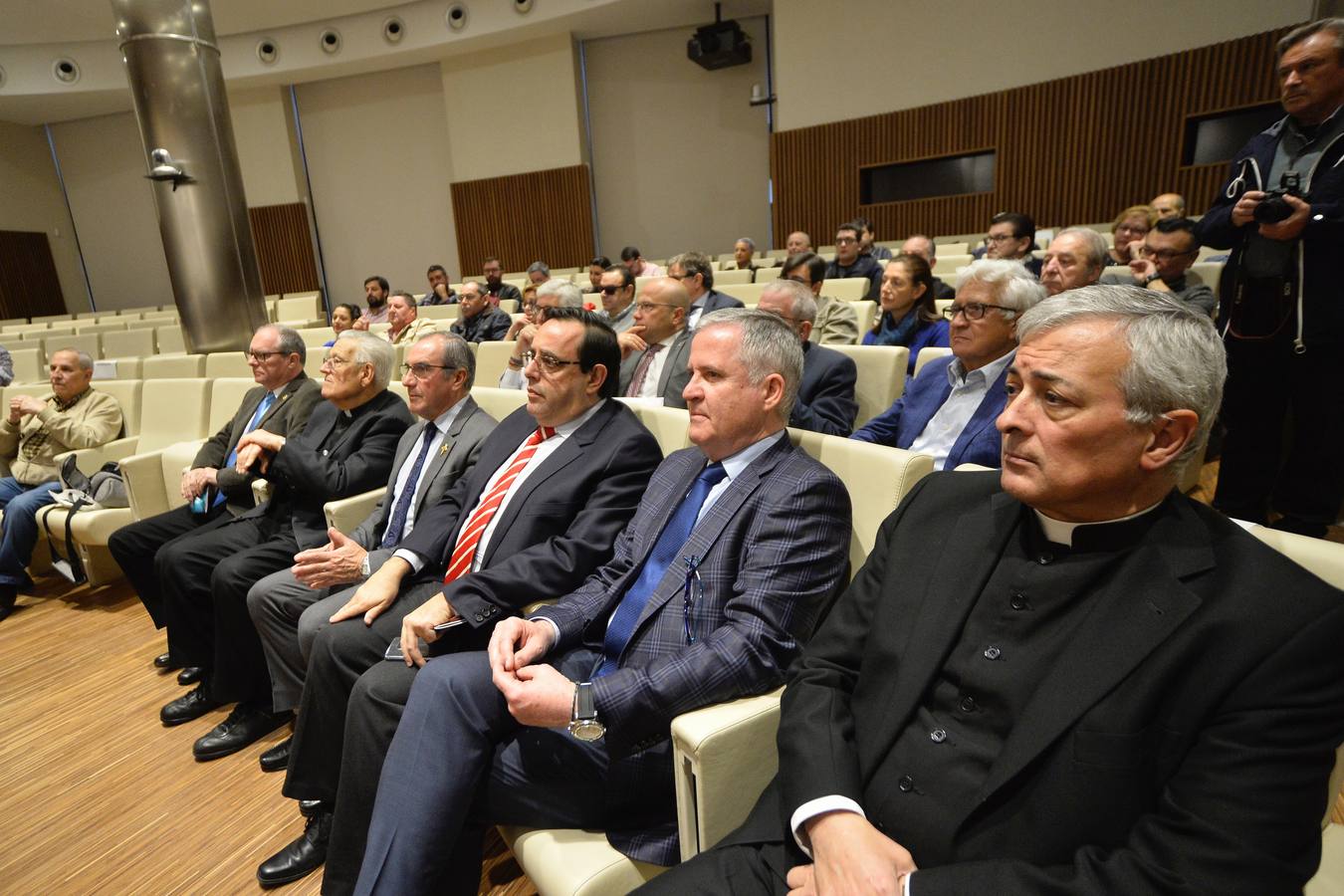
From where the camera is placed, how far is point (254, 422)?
2986 mm

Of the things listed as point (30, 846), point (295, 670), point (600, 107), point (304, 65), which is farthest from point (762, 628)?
point (304, 65)

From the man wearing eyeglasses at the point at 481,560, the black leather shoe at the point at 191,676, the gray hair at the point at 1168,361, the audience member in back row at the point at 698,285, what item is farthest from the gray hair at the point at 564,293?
the gray hair at the point at 1168,361

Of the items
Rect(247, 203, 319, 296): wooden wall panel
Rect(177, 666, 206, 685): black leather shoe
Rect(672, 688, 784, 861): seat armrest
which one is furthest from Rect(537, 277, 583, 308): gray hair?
Rect(247, 203, 319, 296): wooden wall panel

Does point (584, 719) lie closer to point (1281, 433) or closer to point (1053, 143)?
point (1281, 433)

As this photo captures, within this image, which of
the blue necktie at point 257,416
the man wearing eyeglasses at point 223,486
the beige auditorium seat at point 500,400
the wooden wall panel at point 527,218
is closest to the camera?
the beige auditorium seat at point 500,400

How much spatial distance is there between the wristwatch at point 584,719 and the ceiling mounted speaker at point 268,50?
12.6 meters

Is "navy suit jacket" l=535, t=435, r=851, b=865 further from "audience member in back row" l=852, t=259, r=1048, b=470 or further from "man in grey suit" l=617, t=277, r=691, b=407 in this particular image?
"man in grey suit" l=617, t=277, r=691, b=407

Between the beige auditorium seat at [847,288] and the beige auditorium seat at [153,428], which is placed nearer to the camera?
the beige auditorium seat at [153,428]

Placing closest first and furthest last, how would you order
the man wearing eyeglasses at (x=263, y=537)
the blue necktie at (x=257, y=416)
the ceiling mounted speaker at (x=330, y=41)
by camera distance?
the man wearing eyeglasses at (x=263, y=537) → the blue necktie at (x=257, y=416) → the ceiling mounted speaker at (x=330, y=41)

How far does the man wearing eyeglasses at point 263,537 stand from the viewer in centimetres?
238

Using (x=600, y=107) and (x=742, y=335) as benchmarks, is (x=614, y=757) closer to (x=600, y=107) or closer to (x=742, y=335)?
(x=742, y=335)

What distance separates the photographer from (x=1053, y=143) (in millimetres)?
7711

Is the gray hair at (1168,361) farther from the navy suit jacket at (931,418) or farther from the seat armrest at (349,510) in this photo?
the seat armrest at (349,510)

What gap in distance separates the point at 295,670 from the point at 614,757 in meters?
1.39
